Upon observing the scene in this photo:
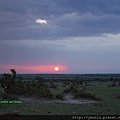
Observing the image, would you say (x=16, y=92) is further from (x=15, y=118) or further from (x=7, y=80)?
(x=15, y=118)

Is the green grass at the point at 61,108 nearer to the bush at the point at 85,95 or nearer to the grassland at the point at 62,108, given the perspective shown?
the grassland at the point at 62,108

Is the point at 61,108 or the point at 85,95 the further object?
the point at 85,95

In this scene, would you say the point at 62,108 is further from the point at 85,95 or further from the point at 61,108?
the point at 85,95

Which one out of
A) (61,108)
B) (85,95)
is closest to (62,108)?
(61,108)

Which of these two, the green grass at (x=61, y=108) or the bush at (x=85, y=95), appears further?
the bush at (x=85, y=95)

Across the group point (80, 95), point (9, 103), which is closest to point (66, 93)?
point (80, 95)

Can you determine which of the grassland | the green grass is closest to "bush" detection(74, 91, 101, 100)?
the grassland

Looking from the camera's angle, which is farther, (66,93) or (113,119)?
(66,93)

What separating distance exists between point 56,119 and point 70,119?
77cm

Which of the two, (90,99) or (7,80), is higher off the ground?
(7,80)

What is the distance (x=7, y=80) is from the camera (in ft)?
105

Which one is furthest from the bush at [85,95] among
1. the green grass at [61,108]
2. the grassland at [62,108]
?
the green grass at [61,108]

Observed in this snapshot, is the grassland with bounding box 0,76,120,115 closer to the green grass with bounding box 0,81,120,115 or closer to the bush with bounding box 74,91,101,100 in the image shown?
the green grass with bounding box 0,81,120,115

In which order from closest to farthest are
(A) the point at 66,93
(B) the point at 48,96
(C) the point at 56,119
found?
(C) the point at 56,119, (B) the point at 48,96, (A) the point at 66,93
